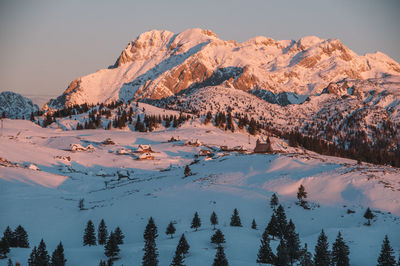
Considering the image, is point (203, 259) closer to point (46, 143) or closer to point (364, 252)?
point (364, 252)

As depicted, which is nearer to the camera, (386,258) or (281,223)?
(386,258)

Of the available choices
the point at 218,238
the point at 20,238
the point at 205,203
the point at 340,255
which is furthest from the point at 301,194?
the point at 20,238

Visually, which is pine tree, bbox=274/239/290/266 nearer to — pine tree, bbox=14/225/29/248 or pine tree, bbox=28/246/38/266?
pine tree, bbox=28/246/38/266

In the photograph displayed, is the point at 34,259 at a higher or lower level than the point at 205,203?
lower

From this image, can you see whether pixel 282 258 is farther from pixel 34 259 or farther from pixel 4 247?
pixel 4 247

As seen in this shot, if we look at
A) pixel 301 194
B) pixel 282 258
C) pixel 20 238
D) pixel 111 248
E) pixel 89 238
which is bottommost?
pixel 89 238

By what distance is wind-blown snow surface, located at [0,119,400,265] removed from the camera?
47.3 metres

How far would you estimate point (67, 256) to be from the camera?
44281 mm

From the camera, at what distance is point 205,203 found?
6575cm

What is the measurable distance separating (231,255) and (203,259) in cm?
332

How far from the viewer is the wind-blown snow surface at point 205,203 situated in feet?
155

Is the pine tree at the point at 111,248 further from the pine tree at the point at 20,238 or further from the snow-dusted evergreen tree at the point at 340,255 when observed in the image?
the snow-dusted evergreen tree at the point at 340,255

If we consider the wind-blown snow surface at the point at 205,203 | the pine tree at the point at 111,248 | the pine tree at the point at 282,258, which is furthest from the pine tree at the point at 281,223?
the pine tree at the point at 111,248

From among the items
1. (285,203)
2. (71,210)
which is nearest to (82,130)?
(71,210)
